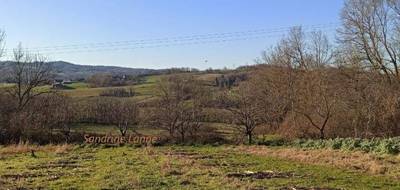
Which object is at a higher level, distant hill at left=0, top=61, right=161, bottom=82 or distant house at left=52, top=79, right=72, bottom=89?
distant hill at left=0, top=61, right=161, bottom=82

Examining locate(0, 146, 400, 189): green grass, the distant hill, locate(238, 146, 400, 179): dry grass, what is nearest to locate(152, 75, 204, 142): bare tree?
locate(238, 146, 400, 179): dry grass

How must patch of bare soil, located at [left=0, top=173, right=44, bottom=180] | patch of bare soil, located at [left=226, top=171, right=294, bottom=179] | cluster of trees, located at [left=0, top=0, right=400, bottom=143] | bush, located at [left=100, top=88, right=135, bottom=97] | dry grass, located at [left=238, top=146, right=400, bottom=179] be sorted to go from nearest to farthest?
patch of bare soil, located at [left=0, top=173, right=44, bottom=180]
patch of bare soil, located at [left=226, top=171, right=294, bottom=179]
dry grass, located at [left=238, top=146, right=400, bottom=179]
cluster of trees, located at [left=0, top=0, right=400, bottom=143]
bush, located at [left=100, top=88, right=135, bottom=97]

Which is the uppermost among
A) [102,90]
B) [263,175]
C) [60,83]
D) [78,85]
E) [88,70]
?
[88,70]

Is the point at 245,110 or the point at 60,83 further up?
the point at 60,83

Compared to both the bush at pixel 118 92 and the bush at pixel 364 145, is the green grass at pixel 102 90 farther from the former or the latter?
the bush at pixel 364 145

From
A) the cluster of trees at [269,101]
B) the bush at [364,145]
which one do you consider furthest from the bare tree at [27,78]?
the bush at [364,145]

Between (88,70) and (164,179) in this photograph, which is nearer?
(164,179)

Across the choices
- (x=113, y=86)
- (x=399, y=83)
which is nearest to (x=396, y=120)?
(x=399, y=83)

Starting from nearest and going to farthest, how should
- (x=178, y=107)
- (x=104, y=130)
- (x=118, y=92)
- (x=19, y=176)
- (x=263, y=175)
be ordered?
(x=19, y=176), (x=263, y=175), (x=104, y=130), (x=178, y=107), (x=118, y=92)

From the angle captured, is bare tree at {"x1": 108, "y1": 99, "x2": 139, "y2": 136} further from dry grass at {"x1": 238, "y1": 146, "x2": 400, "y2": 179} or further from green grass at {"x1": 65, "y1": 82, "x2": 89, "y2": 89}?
dry grass at {"x1": 238, "y1": 146, "x2": 400, "y2": 179}

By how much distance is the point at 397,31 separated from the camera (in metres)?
42.1

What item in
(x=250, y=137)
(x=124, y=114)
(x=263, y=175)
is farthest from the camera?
(x=124, y=114)

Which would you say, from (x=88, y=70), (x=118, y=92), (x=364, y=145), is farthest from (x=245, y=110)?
(x=88, y=70)

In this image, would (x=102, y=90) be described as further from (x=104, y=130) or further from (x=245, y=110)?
(x=245, y=110)
